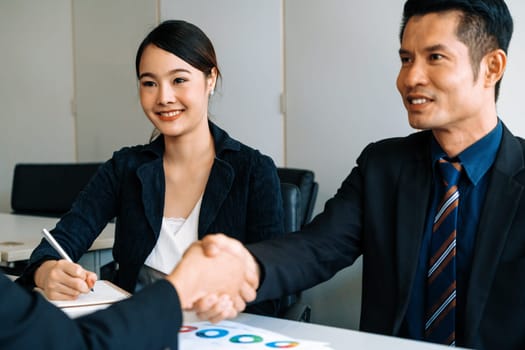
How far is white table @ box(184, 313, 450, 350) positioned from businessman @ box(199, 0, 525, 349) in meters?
0.15

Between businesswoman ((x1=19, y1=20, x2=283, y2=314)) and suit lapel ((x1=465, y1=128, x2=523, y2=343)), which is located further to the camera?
businesswoman ((x1=19, y1=20, x2=283, y2=314))

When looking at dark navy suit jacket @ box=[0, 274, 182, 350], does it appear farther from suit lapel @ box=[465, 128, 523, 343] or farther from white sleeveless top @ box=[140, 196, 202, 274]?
white sleeveless top @ box=[140, 196, 202, 274]

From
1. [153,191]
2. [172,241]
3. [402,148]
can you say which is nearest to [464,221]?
[402,148]

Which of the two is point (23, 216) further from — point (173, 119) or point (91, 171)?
point (173, 119)

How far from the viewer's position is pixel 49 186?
3770 mm

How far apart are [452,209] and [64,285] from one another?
3.20ft

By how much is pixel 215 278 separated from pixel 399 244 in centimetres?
50

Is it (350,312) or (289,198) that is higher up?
(289,198)

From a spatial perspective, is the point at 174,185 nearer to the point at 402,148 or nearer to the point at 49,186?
the point at 402,148

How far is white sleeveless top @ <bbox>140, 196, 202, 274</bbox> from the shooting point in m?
1.91

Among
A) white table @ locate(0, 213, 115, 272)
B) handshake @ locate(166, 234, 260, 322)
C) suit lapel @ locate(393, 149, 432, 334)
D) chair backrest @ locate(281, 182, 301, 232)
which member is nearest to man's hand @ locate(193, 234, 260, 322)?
handshake @ locate(166, 234, 260, 322)

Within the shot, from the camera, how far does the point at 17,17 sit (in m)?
5.23

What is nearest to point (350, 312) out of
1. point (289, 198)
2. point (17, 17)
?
A: point (289, 198)

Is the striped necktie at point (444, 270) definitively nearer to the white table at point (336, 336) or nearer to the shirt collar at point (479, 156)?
the shirt collar at point (479, 156)
